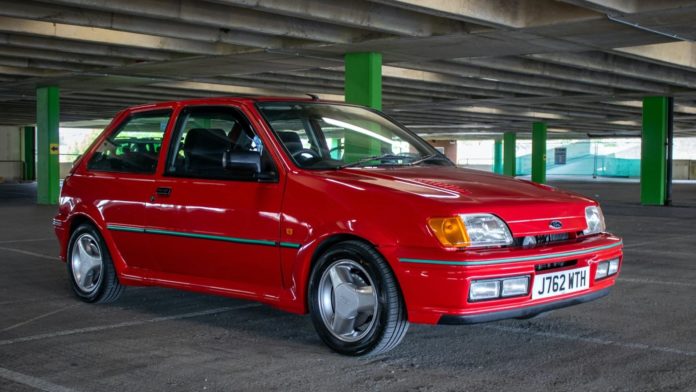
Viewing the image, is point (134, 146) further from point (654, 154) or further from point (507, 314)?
point (654, 154)

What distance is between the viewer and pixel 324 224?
14.7 ft

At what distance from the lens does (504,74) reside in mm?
20406

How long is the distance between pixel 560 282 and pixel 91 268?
3.57 m

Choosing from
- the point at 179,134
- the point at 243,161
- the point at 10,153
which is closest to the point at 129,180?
the point at 179,134

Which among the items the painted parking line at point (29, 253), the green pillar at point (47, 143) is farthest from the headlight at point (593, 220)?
the green pillar at point (47, 143)

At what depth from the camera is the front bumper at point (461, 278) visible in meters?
4.03

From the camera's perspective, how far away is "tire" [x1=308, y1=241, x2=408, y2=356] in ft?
14.0

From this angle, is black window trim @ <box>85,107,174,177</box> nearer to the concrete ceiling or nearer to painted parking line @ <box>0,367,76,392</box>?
painted parking line @ <box>0,367,76,392</box>

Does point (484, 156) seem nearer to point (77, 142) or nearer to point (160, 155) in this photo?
point (77, 142)

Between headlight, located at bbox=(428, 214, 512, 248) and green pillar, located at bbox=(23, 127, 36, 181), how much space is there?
44.9m

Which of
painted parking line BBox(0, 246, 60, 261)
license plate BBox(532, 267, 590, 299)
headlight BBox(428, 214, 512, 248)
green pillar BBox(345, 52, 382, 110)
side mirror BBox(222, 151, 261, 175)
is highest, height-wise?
green pillar BBox(345, 52, 382, 110)

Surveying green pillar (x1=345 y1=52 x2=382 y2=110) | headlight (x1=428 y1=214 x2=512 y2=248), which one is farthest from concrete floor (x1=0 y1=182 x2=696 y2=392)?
green pillar (x1=345 y1=52 x2=382 y2=110)

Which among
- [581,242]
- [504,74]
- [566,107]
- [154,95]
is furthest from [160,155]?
[566,107]

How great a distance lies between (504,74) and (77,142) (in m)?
48.1
